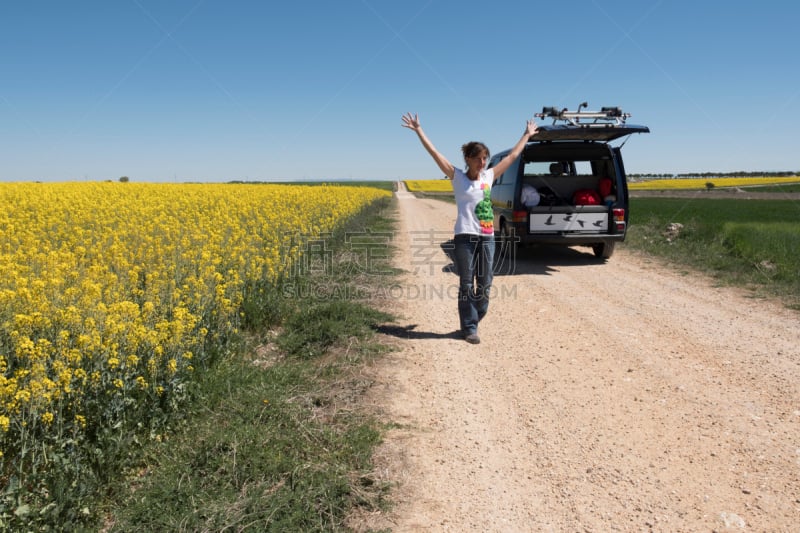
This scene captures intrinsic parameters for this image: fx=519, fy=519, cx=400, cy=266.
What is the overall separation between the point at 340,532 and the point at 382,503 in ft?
0.98

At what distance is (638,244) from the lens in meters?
12.6

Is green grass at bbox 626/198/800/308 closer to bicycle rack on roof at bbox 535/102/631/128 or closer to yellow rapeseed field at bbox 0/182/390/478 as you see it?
bicycle rack on roof at bbox 535/102/631/128

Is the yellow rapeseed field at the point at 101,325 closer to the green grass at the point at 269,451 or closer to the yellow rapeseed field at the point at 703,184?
the green grass at the point at 269,451

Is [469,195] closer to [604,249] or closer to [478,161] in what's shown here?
[478,161]

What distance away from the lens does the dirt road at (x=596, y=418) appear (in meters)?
2.74

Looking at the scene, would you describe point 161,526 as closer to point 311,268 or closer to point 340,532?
point 340,532

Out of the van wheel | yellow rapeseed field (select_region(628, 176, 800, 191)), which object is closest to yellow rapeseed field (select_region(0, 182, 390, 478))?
the van wheel

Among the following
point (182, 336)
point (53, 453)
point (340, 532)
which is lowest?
point (340, 532)

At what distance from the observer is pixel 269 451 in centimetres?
316

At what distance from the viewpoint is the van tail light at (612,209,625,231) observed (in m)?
9.70

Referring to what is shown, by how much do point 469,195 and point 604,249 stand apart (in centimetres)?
636

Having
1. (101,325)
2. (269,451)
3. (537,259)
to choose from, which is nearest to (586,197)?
(537,259)

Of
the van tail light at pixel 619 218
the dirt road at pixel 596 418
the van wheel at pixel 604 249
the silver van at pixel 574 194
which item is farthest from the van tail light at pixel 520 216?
the dirt road at pixel 596 418

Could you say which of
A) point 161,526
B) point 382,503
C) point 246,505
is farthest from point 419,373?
point 161,526
